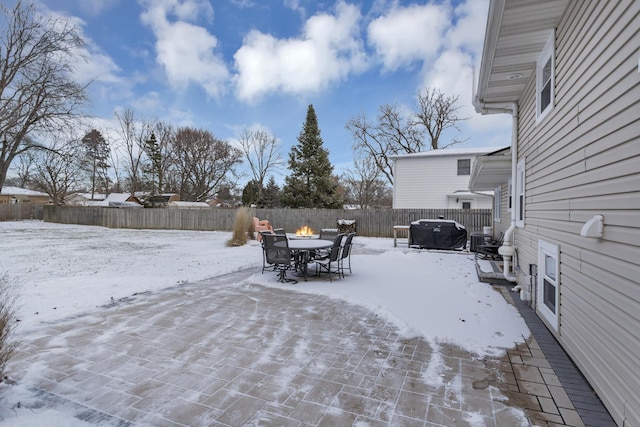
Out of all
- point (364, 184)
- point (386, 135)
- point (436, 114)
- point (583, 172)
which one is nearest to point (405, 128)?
point (386, 135)

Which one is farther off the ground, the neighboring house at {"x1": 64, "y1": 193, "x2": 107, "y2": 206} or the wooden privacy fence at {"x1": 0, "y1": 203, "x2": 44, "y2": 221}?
the neighboring house at {"x1": 64, "y1": 193, "x2": 107, "y2": 206}

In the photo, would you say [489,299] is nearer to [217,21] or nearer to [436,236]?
[436,236]

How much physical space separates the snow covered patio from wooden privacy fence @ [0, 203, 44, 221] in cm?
3004

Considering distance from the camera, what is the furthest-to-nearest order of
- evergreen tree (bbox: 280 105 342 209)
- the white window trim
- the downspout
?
1. evergreen tree (bbox: 280 105 342 209)
2. the downspout
3. the white window trim

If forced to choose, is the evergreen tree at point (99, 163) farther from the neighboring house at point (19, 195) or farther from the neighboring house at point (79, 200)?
the neighboring house at point (19, 195)

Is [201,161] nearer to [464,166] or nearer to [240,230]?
[240,230]

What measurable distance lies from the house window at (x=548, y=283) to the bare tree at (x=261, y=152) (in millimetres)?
29115

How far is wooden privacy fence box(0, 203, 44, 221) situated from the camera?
1090 inches

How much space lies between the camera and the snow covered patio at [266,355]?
2189 millimetres

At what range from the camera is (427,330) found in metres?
3.68

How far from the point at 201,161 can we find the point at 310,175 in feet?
53.9

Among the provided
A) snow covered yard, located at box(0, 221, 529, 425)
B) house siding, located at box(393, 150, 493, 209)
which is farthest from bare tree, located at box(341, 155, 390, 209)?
snow covered yard, located at box(0, 221, 529, 425)

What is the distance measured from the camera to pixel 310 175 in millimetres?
23828

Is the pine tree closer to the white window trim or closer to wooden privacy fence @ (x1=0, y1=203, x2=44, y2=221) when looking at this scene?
wooden privacy fence @ (x1=0, y1=203, x2=44, y2=221)
